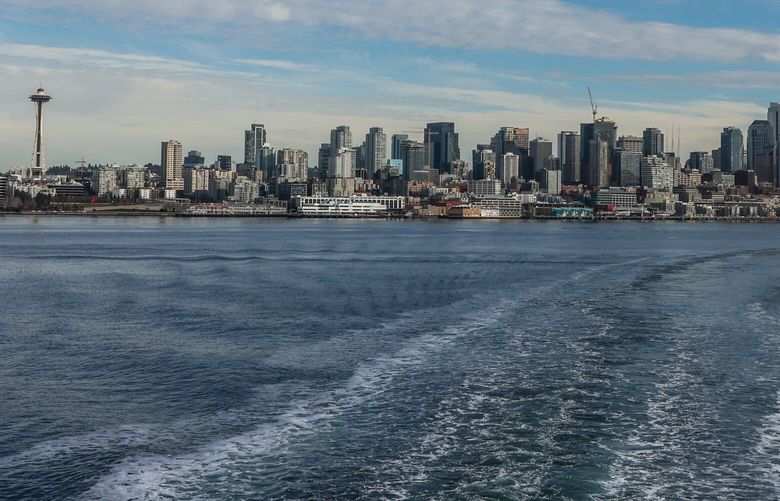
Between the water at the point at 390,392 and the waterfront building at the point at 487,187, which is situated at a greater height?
the waterfront building at the point at 487,187

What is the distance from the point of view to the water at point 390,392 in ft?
21.5

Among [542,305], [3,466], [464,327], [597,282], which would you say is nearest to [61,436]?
[3,466]

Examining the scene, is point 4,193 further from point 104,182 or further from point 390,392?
point 390,392

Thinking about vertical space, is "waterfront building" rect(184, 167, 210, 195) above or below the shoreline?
above

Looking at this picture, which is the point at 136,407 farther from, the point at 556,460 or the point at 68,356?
the point at 556,460

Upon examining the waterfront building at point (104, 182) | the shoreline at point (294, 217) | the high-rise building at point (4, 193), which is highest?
the waterfront building at point (104, 182)

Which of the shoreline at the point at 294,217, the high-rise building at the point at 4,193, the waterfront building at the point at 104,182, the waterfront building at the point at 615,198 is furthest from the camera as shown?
the waterfront building at the point at 104,182

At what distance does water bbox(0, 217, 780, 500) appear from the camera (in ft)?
21.5

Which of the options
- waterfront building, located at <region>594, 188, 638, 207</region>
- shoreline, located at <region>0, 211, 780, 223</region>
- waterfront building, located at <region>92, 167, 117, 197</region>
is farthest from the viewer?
waterfront building, located at <region>92, 167, 117, 197</region>

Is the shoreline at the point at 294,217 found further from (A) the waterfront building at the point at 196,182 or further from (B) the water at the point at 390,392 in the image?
(B) the water at the point at 390,392

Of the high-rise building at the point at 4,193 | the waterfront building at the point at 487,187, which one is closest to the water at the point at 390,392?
the high-rise building at the point at 4,193

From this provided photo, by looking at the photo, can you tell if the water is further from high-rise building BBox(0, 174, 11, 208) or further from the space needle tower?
the space needle tower

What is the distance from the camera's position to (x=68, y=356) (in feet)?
35.1

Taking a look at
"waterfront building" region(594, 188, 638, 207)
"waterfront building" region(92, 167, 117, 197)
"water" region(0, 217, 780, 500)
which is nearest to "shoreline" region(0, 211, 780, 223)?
"waterfront building" region(594, 188, 638, 207)
